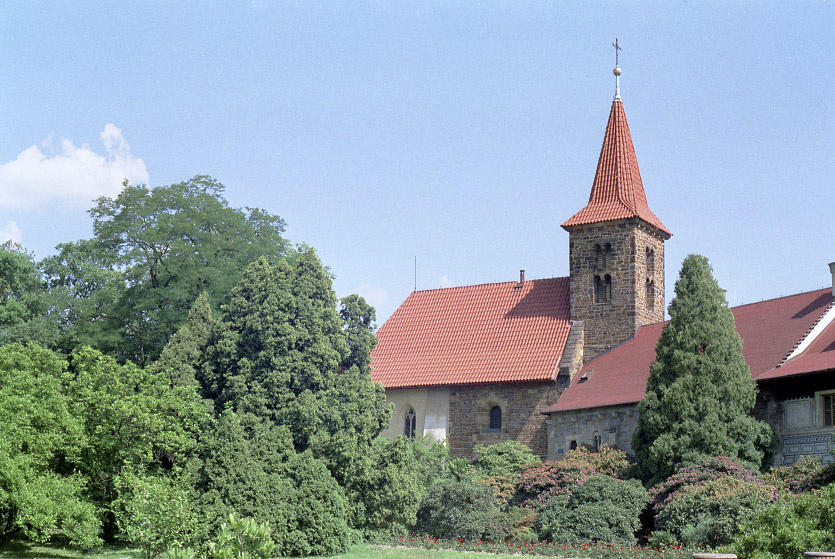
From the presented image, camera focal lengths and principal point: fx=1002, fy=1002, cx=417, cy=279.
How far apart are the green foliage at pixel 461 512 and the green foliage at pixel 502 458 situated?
144 inches

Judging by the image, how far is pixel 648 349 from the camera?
108 feet

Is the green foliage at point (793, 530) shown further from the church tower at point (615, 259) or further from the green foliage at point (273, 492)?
the church tower at point (615, 259)

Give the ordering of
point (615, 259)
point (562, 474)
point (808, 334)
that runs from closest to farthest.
→ 1. point (562, 474)
2. point (808, 334)
3. point (615, 259)

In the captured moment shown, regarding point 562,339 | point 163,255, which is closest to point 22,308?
point 163,255

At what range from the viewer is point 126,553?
22422 mm

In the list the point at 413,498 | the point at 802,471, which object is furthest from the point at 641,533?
the point at 413,498

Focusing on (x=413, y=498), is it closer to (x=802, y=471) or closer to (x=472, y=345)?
(x=802, y=471)

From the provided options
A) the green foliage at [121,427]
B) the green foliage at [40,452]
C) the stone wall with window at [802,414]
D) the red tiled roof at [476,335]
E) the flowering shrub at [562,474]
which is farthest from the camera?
the red tiled roof at [476,335]

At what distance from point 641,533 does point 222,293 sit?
730 inches

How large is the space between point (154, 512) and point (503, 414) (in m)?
17.4

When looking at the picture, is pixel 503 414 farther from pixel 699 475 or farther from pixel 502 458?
pixel 699 475

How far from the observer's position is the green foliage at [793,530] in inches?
623

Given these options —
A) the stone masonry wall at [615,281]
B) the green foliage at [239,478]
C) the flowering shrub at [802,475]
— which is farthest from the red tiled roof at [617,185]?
the green foliage at [239,478]

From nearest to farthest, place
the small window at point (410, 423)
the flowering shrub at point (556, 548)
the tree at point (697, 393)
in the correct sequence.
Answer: the flowering shrub at point (556, 548) → the tree at point (697, 393) → the small window at point (410, 423)
